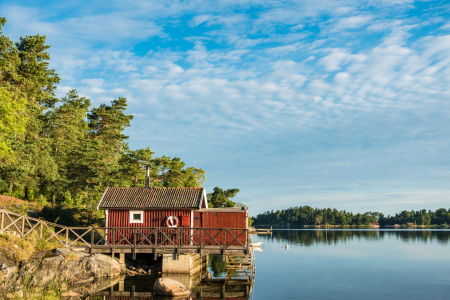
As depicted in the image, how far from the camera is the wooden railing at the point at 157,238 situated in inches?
1017

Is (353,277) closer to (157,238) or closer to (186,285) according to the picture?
(186,285)

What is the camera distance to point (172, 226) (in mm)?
27406

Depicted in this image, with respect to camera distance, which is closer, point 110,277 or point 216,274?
point 110,277

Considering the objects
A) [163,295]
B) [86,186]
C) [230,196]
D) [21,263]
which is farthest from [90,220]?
[230,196]

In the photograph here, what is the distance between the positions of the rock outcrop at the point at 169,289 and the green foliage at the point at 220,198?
188ft

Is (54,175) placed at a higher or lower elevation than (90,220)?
higher

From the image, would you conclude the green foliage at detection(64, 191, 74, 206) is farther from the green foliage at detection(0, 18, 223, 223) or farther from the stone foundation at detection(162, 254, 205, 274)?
the stone foundation at detection(162, 254, 205, 274)

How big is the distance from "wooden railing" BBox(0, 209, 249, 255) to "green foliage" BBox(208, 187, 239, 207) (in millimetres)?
51359

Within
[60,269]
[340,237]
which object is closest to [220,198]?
[340,237]

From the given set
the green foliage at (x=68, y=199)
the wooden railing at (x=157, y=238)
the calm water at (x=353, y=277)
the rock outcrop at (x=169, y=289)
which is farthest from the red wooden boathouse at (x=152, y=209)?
the green foliage at (x=68, y=199)

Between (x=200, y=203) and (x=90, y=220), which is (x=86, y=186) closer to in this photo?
(x=90, y=220)

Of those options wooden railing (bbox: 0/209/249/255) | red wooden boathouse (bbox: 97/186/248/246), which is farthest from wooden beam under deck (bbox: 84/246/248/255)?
red wooden boathouse (bbox: 97/186/248/246)

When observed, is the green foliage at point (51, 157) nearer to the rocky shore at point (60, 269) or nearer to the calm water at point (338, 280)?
the rocky shore at point (60, 269)

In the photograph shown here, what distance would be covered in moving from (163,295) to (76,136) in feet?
115
